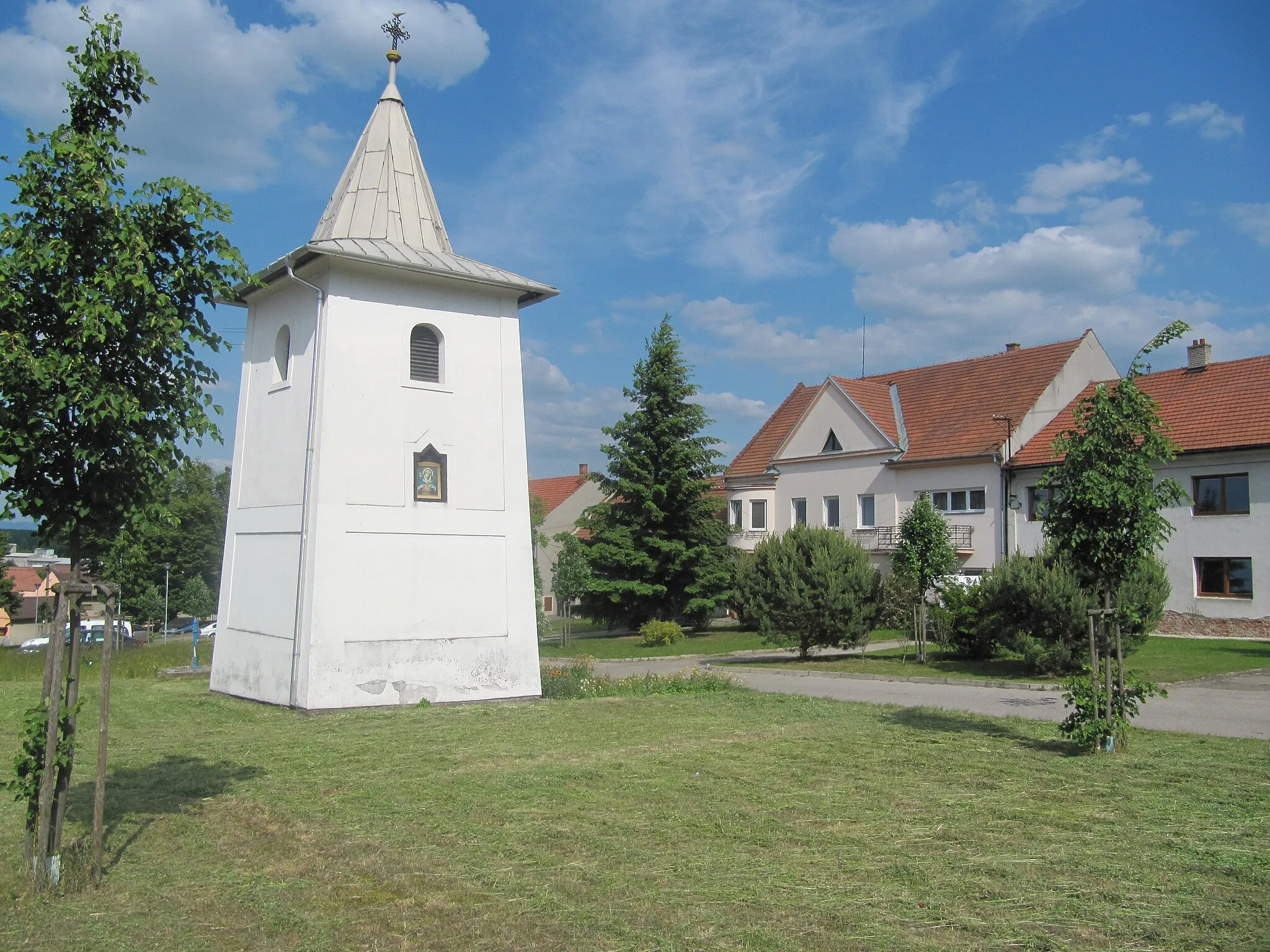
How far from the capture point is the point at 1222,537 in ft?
98.0

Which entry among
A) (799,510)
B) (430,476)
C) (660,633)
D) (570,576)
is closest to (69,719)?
(430,476)

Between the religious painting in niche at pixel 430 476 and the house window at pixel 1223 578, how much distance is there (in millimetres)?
24943

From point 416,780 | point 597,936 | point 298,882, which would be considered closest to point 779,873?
point 597,936

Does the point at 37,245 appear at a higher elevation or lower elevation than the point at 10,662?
higher

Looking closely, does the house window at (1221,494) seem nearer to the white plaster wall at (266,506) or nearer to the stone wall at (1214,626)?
the stone wall at (1214,626)

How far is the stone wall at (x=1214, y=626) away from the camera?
28.9 m

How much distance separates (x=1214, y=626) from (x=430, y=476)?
25.2 metres

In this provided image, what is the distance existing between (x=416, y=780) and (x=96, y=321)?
501 cm

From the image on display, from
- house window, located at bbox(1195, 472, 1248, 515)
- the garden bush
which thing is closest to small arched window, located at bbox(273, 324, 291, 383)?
the garden bush

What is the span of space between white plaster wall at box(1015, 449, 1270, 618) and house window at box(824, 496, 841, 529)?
12.1 meters

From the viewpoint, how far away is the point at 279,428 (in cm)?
1571

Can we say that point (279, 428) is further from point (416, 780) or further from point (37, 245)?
point (37, 245)

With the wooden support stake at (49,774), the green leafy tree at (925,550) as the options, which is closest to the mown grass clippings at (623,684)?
the green leafy tree at (925,550)

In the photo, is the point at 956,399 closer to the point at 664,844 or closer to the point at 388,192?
the point at 388,192
